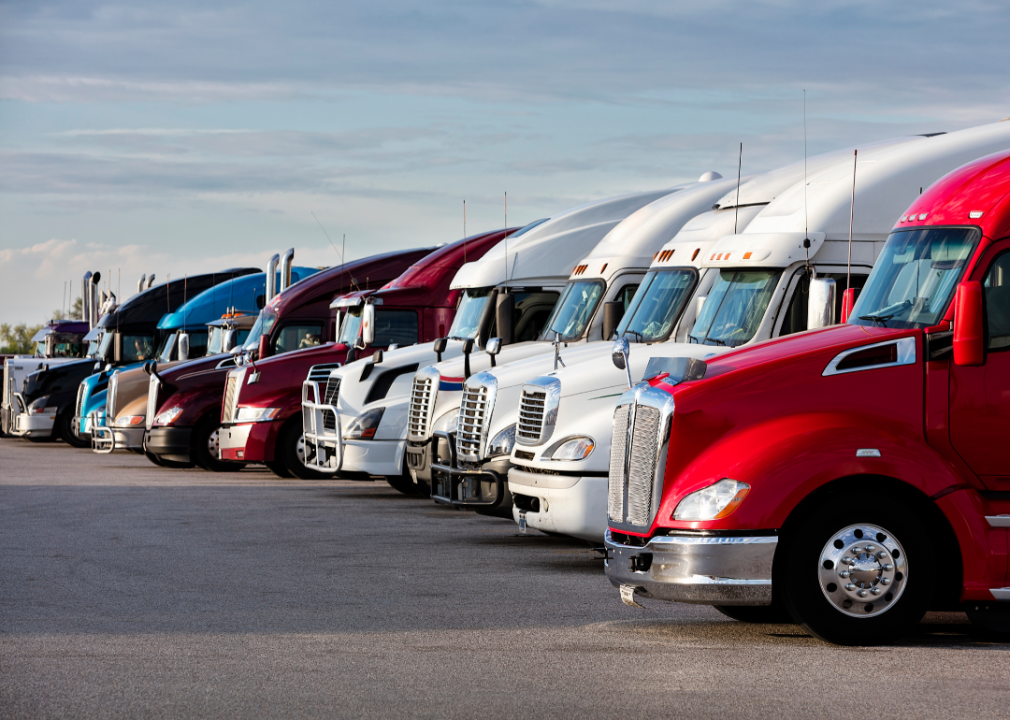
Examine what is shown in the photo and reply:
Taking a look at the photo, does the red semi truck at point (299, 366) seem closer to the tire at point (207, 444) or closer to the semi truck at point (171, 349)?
the tire at point (207, 444)

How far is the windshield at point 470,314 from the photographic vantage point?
17594 millimetres

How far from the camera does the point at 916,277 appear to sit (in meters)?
8.24

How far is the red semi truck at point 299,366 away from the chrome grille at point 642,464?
1160 cm

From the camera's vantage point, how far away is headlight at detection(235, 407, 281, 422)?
19.9 meters

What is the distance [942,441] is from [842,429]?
585 mm

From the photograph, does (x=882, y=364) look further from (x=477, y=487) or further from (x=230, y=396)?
(x=230, y=396)

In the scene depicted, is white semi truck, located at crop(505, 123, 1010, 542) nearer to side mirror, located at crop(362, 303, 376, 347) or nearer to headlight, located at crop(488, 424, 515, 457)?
headlight, located at crop(488, 424, 515, 457)

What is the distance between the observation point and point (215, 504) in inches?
656

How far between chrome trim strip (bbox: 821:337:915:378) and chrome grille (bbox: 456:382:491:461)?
510 centimetres

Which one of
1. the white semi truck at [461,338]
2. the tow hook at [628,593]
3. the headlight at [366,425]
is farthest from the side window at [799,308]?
the headlight at [366,425]

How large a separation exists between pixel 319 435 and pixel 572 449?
753cm

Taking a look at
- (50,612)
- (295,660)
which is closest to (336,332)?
(50,612)

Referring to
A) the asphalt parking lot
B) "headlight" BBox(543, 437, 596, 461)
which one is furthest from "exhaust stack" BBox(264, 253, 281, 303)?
"headlight" BBox(543, 437, 596, 461)

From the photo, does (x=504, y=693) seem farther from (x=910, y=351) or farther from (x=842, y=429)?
(x=910, y=351)
